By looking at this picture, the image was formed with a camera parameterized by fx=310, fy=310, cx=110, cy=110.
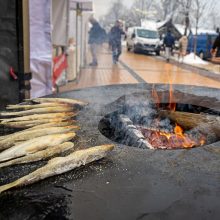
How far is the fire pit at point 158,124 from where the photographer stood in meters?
2.99

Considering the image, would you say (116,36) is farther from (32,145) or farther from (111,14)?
(111,14)

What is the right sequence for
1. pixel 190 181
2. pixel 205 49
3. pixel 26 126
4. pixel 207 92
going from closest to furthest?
1. pixel 190 181
2. pixel 26 126
3. pixel 207 92
4. pixel 205 49

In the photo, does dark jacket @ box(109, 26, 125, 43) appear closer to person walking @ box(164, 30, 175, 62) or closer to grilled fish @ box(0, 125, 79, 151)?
person walking @ box(164, 30, 175, 62)

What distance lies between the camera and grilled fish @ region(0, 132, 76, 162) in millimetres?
2082

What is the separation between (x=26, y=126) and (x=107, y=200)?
4.36 feet

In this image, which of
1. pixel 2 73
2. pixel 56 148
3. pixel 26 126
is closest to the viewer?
pixel 56 148

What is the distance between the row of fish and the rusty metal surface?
5 centimetres

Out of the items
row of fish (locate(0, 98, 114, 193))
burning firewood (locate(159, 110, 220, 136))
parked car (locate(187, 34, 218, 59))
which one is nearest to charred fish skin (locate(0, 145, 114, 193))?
row of fish (locate(0, 98, 114, 193))

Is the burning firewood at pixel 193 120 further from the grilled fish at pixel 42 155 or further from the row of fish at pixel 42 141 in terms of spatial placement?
the grilled fish at pixel 42 155

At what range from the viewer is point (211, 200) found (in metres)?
1.66

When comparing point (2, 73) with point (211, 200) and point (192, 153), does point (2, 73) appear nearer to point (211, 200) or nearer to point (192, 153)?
point (192, 153)

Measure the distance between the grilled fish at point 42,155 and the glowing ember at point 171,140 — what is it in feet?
3.76

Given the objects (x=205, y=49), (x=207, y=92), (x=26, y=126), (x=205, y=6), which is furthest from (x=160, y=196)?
(x=205, y=6)

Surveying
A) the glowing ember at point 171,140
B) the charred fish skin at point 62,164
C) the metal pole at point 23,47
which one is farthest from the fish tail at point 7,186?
the metal pole at point 23,47
